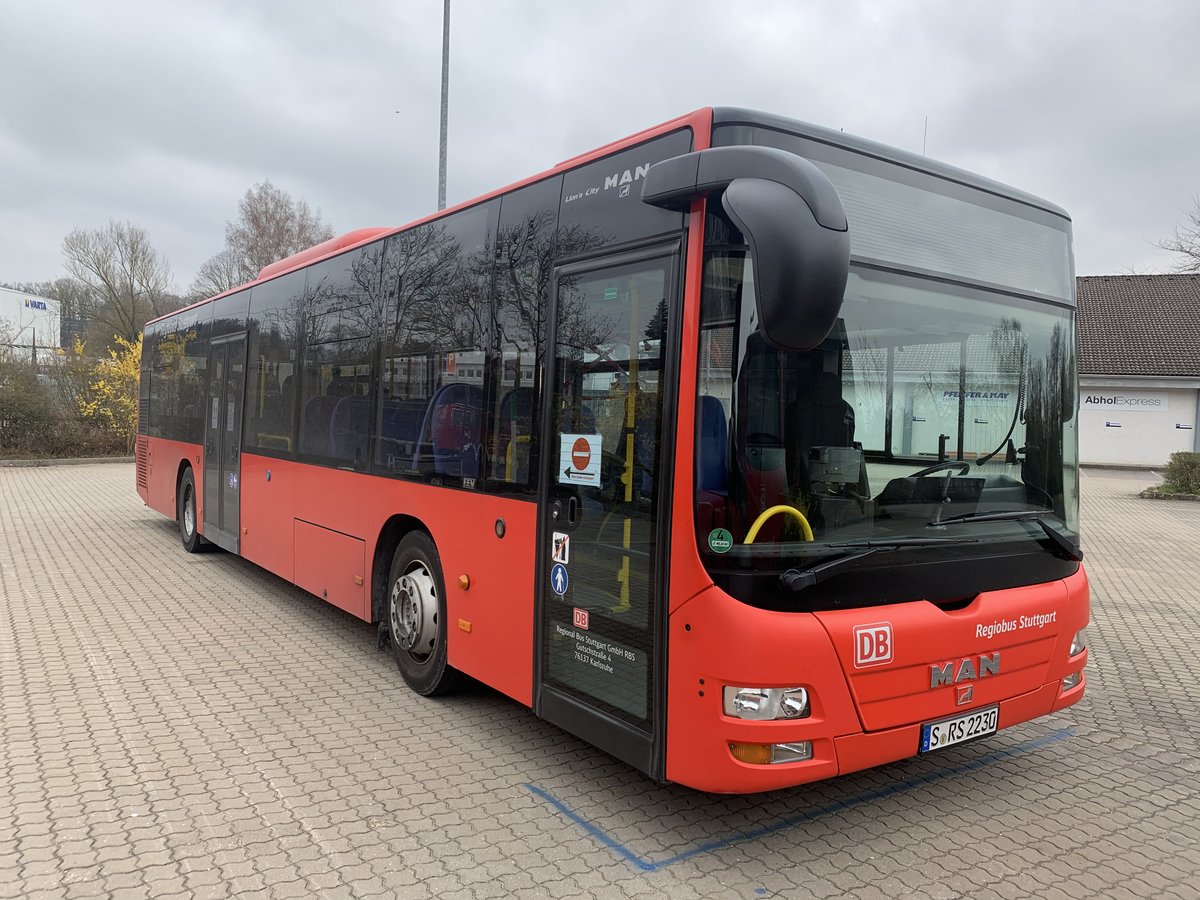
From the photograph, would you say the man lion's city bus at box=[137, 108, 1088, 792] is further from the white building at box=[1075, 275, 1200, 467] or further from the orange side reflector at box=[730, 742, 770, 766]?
the white building at box=[1075, 275, 1200, 467]

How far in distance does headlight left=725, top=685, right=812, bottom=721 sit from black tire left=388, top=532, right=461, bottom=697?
2.38m

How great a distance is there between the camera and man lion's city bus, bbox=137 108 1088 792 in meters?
3.26

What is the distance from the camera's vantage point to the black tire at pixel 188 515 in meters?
10.6

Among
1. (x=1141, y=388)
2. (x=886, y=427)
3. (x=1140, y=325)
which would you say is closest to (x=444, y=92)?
(x=886, y=427)

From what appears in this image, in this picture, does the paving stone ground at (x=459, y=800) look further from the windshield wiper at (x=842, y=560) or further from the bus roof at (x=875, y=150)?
the bus roof at (x=875, y=150)

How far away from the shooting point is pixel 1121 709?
5.72 metres

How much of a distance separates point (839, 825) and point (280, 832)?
244 centimetres

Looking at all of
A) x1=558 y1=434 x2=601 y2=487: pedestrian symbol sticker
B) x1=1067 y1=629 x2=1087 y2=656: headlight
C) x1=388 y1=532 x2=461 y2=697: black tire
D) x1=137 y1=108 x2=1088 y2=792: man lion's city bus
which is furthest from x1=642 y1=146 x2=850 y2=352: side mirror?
x1=388 y1=532 x2=461 y2=697: black tire

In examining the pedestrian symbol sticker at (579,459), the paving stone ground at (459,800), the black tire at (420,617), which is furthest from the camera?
the black tire at (420,617)

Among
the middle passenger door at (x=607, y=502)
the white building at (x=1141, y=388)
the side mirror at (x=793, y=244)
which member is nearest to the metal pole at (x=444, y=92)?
the middle passenger door at (x=607, y=502)

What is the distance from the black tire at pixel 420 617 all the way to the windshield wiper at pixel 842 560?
2.56 metres

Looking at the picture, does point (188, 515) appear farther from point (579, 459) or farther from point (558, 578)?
point (579, 459)

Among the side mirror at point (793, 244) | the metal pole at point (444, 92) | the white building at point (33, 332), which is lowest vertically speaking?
the side mirror at point (793, 244)

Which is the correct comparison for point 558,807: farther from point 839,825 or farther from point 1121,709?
point 1121,709
